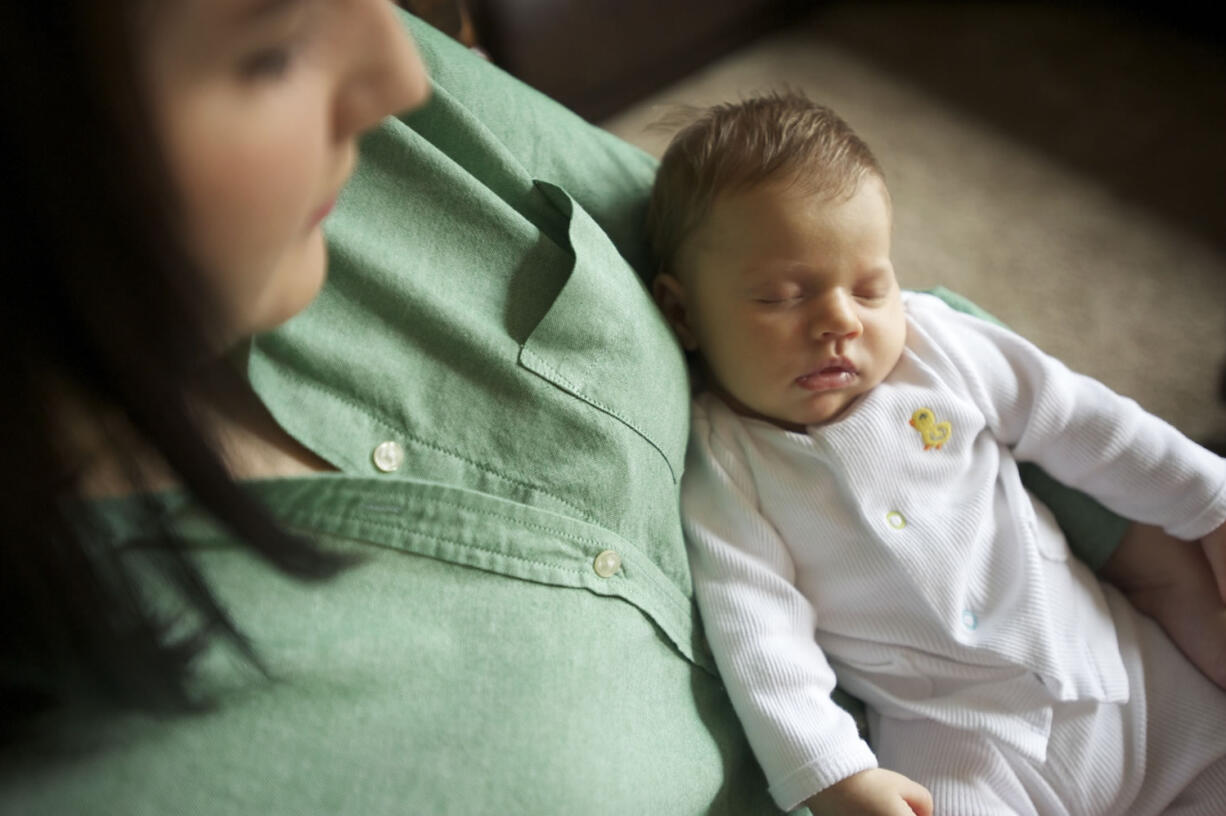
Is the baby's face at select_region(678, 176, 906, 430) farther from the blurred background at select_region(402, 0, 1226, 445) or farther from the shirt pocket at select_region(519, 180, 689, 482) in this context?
the blurred background at select_region(402, 0, 1226, 445)

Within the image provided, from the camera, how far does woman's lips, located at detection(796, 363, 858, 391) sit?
34.1 inches

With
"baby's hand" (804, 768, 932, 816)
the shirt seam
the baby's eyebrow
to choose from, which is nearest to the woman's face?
the baby's eyebrow

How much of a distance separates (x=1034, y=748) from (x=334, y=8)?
0.83 metres

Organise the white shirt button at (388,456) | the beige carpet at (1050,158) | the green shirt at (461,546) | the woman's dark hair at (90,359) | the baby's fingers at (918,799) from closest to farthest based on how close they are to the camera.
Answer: the woman's dark hair at (90,359), the green shirt at (461,546), the white shirt button at (388,456), the baby's fingers at (918,799), the beige carpet at (1050,158)

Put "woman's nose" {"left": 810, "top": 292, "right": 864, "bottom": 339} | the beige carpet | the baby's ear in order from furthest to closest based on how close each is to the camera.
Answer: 1. the beige carpet
2. the baby's ear
3. "woman's nose" {"left": 810, "top": 292, "right": 864, "bottom": 339}

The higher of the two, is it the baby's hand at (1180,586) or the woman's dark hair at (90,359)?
the woman's dark hair at (90,359)

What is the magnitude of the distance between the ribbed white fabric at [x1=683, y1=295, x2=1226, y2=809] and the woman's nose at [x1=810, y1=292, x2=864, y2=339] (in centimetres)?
9

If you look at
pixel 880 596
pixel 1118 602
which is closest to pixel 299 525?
pixel 880 596

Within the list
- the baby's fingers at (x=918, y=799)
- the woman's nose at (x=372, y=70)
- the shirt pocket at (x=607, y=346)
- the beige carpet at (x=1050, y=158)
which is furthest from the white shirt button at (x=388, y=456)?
the beige carpet at (x=1050, y=158)

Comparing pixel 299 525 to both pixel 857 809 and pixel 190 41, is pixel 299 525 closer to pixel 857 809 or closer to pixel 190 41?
pixel 190 41

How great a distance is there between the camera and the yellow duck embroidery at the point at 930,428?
0.87m

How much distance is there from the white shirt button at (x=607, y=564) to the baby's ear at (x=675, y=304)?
0.36 meters

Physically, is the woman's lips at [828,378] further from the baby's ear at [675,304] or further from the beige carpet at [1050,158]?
the beige carpet at [1050,158]

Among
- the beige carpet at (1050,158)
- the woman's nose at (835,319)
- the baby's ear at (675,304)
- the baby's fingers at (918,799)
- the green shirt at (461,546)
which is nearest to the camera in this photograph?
the green shirt at (461,546)
